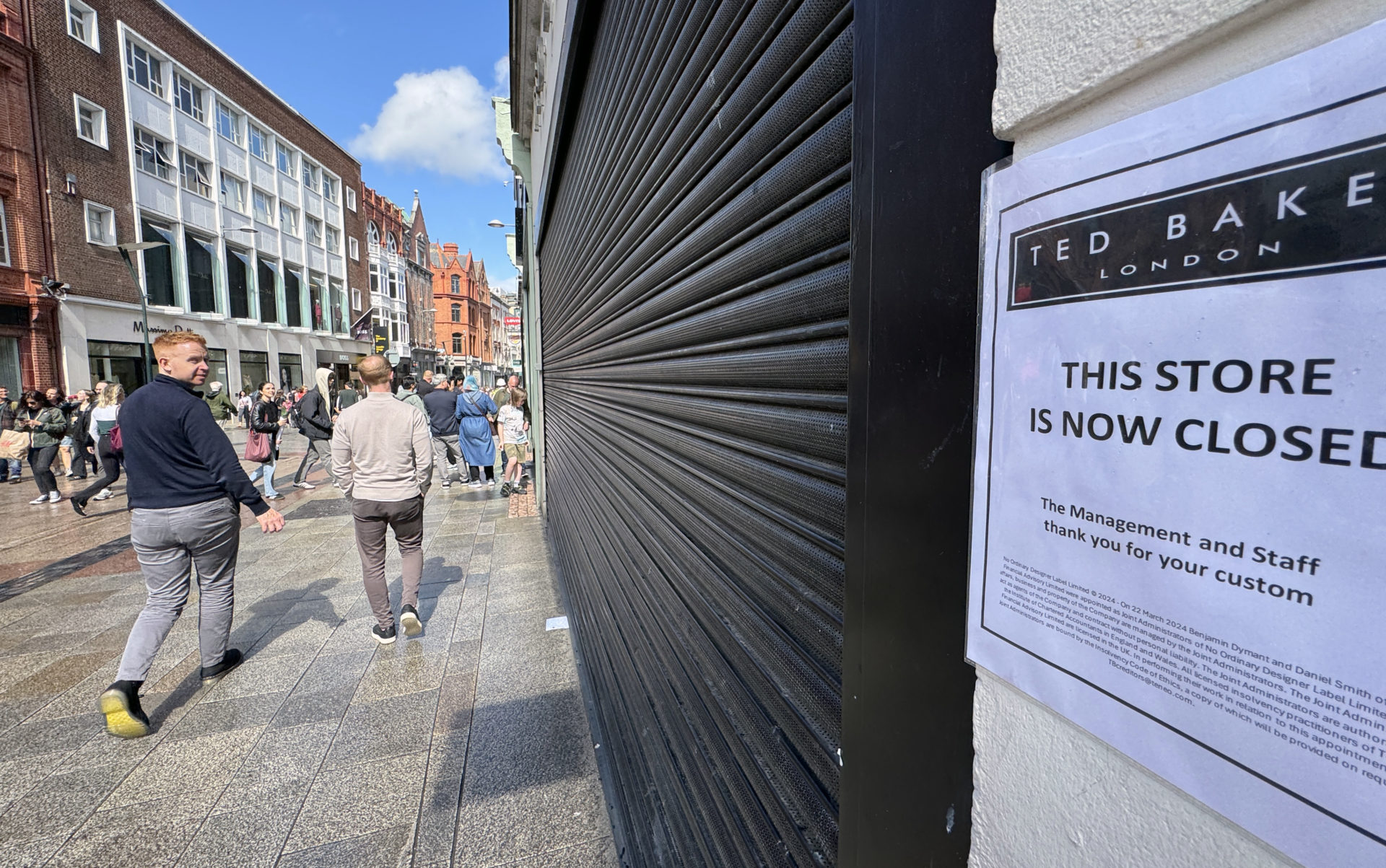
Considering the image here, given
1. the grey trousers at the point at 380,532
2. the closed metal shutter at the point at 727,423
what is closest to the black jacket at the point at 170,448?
the grey trousers at the point at 380,532

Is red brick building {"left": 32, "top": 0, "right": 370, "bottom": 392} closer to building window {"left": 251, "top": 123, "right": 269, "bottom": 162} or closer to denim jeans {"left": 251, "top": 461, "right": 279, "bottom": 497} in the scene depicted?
building window {"left": 251, "top": 123, "right": 269, "bottom": 162}

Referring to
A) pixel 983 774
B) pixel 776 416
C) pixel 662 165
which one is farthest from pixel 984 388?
pixel 662 165

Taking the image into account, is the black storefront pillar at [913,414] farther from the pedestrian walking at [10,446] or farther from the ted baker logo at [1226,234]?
the pedestrian walking at [10,446]

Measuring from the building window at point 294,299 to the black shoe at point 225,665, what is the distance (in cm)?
3525

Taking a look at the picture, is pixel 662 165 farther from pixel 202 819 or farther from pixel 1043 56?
pixel 202 819

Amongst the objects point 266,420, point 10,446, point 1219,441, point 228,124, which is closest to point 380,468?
point 1219,441

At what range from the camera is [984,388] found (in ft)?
2.29

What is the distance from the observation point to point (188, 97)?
26.0 meters

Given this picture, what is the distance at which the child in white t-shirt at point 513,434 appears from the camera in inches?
376

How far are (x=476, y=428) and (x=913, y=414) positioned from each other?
33.0 feet

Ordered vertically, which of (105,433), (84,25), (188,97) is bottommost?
(105,433)

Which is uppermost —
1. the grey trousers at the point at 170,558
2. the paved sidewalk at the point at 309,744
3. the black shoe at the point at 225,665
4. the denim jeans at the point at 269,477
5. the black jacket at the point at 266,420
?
the black jacket at the point at 266,420

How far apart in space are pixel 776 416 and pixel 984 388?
613 mm

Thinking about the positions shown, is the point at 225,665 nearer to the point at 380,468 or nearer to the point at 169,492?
the point at 169,492
